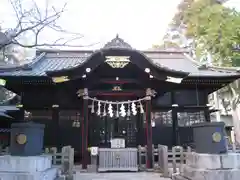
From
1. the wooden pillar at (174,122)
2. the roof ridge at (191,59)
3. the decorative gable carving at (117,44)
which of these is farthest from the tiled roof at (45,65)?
the roof ridge at (191,59)

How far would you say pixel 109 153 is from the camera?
8.76 meters

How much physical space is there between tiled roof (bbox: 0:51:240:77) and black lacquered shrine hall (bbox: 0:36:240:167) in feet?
0.16

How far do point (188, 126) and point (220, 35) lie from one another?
730 cm

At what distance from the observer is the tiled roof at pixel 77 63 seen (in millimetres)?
10703

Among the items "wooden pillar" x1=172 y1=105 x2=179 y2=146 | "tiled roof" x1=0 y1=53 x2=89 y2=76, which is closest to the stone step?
"tiled roof" x1=0 y1=53 x2=89 y2=76

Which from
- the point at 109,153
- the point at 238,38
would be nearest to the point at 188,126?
the point at 109,153

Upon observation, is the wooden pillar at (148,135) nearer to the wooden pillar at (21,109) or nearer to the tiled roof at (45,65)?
the tiled roof at (45,65)

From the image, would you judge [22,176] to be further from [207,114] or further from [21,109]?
[207,114]

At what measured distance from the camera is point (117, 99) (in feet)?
37.0

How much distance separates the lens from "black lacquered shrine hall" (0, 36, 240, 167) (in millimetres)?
9602

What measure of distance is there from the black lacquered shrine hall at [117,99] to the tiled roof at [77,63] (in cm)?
5

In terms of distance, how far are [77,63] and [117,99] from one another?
102 inches

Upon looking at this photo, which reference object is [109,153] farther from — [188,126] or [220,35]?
[220,35]

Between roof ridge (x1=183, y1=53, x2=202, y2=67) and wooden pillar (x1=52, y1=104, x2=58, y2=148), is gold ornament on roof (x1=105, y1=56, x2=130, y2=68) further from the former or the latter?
roof ridge (x1=183, y1=53, x2=202, y2=67)
